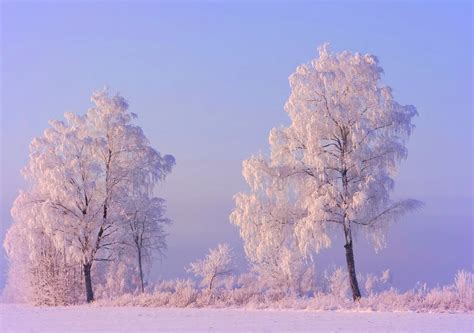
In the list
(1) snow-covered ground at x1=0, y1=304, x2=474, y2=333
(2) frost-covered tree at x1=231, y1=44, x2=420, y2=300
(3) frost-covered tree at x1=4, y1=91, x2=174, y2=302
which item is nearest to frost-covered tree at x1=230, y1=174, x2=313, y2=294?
(2) frost-covered tree at x1=231, y1=44, x2=420, y2=300

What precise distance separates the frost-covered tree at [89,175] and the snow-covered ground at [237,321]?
412 inches

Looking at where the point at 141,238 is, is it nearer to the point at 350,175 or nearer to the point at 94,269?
the point at 94,269

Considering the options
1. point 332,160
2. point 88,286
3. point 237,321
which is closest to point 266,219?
point 332,160

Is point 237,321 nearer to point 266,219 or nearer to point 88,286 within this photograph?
point 266,219

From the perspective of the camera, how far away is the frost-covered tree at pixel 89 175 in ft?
101

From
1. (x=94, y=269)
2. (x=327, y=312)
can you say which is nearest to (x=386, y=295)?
(x=327, y=312)

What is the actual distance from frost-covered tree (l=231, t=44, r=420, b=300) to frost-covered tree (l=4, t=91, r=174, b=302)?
8525 mm

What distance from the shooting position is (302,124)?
25734mm

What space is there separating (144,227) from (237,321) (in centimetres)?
1762

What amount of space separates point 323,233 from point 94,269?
22889mm

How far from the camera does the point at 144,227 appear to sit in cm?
3438

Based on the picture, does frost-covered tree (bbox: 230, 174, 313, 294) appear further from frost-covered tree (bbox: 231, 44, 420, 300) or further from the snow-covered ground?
the snow-covered ground

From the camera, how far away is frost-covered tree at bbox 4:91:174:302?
30734 millimetres

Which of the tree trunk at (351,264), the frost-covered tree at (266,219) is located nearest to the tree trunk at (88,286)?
the frost-covered tree at (266,219)
